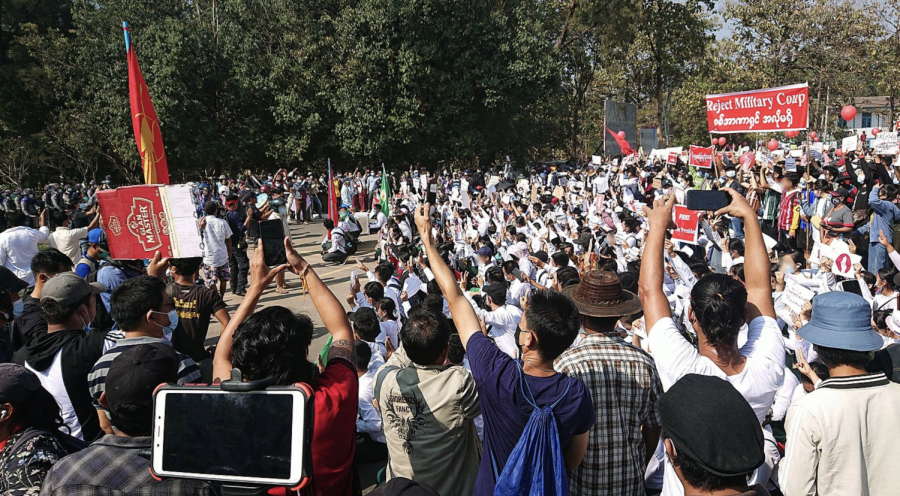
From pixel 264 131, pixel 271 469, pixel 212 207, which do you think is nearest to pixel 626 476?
pixel 271 469

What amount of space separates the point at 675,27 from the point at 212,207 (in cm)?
2609

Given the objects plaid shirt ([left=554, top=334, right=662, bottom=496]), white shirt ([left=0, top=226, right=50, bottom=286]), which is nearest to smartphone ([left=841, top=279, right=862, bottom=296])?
plaid shirt ([left=554, top=334, right=662, bottom=496])

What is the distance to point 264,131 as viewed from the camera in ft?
87.0

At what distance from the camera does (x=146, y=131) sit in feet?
24.5

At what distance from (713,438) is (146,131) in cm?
780

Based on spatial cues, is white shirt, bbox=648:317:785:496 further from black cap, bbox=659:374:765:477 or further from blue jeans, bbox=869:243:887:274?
blue jeans, bbox=869:243:887:274

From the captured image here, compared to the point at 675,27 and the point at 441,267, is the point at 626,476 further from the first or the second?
the point at 675,27

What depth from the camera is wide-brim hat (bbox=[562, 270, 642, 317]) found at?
98.0 inches

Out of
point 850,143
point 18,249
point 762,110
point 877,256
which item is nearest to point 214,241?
point 18,249

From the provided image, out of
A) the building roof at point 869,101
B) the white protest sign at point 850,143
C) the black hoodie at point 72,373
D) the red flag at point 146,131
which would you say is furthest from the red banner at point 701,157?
the building roof at point 869,101

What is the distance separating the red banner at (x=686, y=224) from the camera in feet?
20.0

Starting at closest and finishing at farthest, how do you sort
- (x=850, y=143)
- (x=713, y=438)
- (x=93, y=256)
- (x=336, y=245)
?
(x=713, y=438) → (x=93, y=256) → (x=336, y=245) → (x=850, y=143)

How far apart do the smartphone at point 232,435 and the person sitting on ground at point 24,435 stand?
0.87m

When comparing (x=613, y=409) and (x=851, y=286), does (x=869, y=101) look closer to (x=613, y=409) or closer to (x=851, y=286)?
(x=851, y=286)
